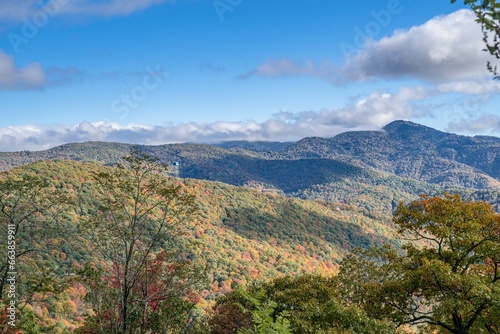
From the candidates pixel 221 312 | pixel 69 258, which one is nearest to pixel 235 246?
pixel 69 258

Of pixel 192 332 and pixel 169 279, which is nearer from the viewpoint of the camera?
pixel 169 279

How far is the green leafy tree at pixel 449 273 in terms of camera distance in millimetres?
16219

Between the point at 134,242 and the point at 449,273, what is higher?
the point at 134,242

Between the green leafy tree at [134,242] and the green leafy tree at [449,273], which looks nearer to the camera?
the green leafy tree at [449,273]

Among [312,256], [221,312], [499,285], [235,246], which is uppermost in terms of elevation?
[499,285]

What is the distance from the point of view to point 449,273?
16250mm

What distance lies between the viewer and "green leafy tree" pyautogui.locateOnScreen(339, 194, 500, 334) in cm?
1622

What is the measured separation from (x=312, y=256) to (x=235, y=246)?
43043 mm

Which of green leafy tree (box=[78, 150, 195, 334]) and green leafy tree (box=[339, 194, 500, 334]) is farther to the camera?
green leafy tree (box=[78, 150, 195, 334])

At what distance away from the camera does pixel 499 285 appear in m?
16.3

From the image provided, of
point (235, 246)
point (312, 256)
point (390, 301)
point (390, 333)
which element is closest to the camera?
point (390, 333)

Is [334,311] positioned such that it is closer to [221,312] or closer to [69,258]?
[221,312]

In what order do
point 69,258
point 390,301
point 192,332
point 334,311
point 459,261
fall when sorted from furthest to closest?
point 69,258 < point 192,332 < point 390,301 < point 459,261 < point 334,311

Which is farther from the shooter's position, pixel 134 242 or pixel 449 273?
pixel 134 242
